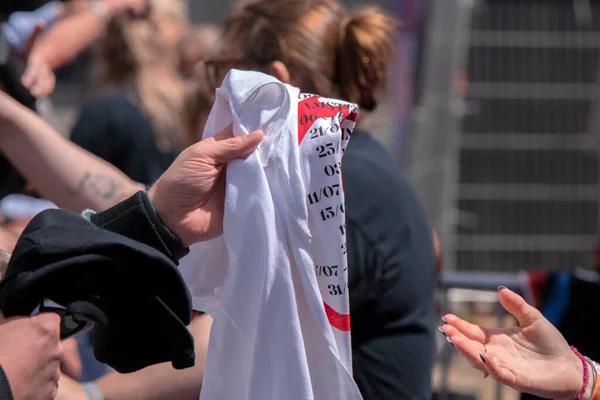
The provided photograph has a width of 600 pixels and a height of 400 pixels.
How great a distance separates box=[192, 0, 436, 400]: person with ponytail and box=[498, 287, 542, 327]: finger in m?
0.28

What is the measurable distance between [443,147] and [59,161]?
451cm

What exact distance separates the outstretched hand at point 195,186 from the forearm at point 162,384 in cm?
40

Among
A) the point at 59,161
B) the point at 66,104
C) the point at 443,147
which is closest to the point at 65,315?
Result: the point at 59,161

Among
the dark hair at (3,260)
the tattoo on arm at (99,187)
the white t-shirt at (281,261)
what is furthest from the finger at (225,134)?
the tattoo on arm at (99,187)

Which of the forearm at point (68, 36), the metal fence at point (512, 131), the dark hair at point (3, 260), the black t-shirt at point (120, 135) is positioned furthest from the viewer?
the metal fence at point (512, 131)

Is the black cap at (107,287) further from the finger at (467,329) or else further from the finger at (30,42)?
the finger at (30,42)

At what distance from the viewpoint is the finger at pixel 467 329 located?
1754 millimetres

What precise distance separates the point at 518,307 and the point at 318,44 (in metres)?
0.85

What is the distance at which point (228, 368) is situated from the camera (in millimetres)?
1624

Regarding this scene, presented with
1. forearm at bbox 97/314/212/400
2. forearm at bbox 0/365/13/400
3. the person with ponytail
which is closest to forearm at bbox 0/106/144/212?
the person with ponytail

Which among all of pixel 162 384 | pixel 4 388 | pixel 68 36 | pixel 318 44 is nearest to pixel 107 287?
pixel 4 388

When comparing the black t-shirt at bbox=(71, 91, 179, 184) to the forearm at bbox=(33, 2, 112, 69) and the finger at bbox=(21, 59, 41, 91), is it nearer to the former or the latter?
the forearm at bbox=(33, 2, 112, 69)

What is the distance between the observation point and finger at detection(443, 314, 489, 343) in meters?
1.75

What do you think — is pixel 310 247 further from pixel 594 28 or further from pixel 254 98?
pixel 594 28
